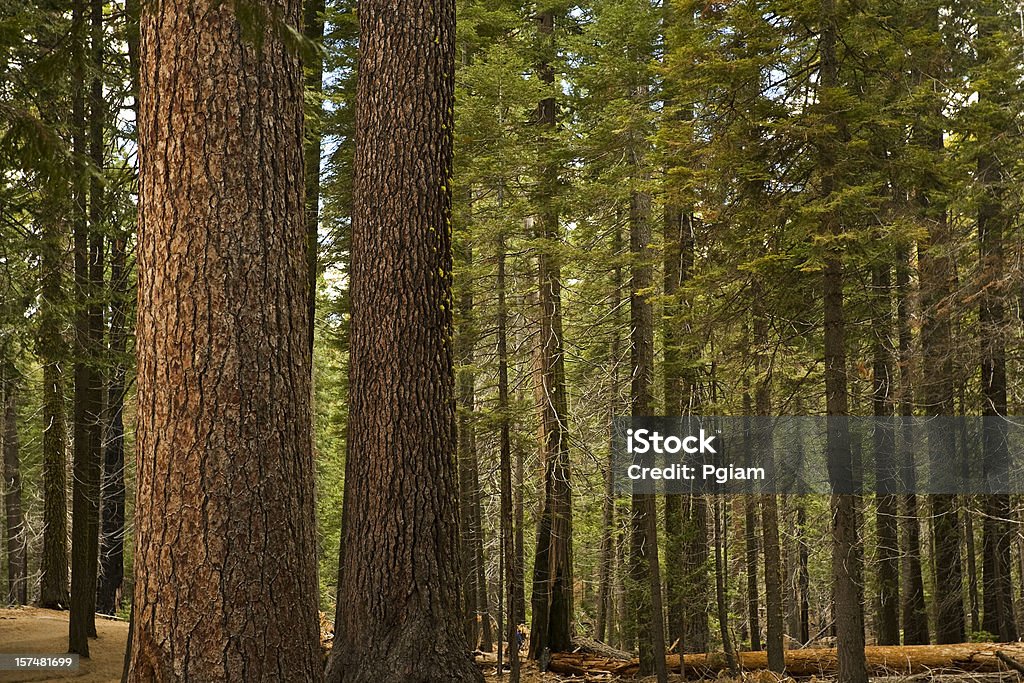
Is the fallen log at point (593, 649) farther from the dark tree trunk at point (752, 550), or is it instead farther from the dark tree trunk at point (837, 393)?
the dark tree trunk at point (752, 550)

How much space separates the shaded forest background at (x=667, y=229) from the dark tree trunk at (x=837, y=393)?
0.04m

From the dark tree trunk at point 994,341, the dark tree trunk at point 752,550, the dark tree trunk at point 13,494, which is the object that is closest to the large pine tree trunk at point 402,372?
the dark tree trunk at point 994,341


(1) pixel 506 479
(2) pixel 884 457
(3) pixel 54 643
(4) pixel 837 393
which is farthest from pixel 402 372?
(2) pixel 884 457

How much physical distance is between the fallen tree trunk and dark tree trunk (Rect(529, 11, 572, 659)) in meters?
0.53

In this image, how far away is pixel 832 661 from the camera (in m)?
14.1

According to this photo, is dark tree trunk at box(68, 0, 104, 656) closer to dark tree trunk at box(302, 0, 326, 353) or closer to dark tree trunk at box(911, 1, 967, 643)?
dark tree trunk at box(302, 0, 326, 353)

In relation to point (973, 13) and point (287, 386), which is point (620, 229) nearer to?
point (973, 13)

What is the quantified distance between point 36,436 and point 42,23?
16939mm

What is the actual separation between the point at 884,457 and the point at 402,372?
11608mm

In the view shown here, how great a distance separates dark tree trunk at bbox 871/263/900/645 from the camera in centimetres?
1556

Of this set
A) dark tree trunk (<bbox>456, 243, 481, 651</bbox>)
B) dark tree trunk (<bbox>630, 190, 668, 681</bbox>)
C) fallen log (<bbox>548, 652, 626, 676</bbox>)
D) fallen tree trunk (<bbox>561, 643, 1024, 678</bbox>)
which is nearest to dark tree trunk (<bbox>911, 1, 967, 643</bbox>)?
fallen tree trunk (<bbox>561, 643, 1024, 678</bbox>)

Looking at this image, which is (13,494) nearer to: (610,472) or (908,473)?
(610,472)

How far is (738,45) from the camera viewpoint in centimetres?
1126

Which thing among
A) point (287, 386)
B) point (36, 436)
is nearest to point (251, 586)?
point (287, 386)
